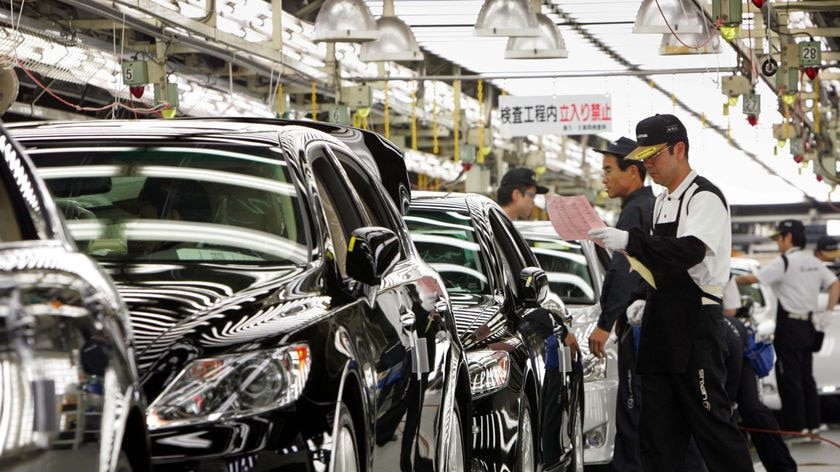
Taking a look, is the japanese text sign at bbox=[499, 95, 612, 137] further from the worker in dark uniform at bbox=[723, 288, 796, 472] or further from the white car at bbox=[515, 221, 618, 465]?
the worker in dark uniform at bbox=[723, 288, 796, 472]

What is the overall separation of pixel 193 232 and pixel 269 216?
25 cm

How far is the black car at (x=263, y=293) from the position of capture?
434cm

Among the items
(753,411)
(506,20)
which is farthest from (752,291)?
(753,411)

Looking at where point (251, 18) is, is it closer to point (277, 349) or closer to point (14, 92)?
point (14, 92)

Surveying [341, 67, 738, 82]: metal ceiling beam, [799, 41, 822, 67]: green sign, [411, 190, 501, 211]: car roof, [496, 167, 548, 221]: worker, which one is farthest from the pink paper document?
[341, 67, 738, 82]: metal ceiling beam

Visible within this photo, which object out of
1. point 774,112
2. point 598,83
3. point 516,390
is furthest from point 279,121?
point 774,112

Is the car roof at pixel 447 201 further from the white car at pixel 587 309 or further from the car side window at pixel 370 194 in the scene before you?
the car side window at pixel 370 194

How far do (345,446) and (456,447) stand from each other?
193 cm

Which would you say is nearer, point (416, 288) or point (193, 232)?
point (193, 232)

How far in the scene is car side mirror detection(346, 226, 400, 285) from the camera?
5371 mm

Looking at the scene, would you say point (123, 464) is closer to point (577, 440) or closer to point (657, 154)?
point (657, 154)

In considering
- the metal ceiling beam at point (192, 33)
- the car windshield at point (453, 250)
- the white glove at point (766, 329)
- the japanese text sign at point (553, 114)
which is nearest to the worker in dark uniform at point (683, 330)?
the car windshield at point (453, 250)

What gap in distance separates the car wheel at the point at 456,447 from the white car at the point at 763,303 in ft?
36.0

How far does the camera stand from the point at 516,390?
8.18m
